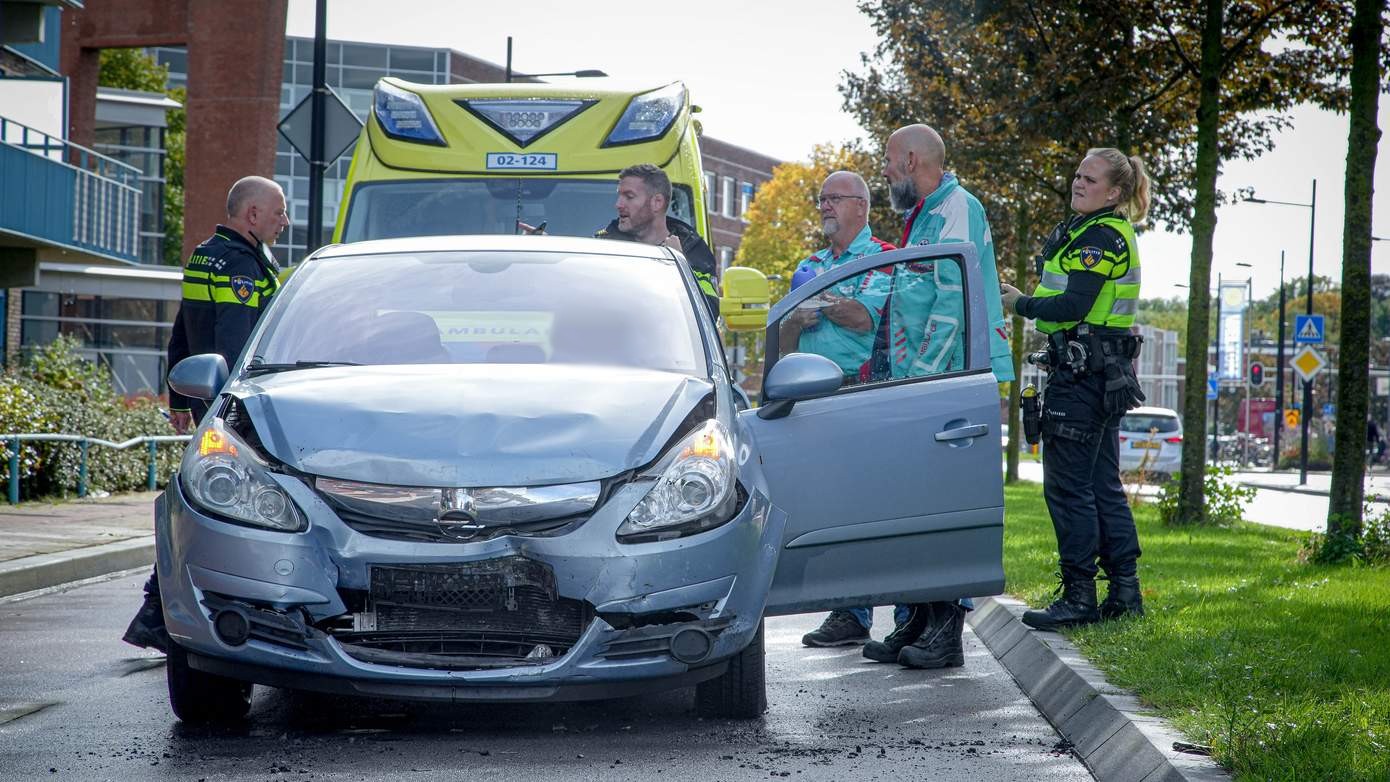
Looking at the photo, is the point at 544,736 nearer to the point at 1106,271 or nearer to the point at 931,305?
the point at 931,305

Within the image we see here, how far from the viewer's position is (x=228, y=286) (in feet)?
23.0

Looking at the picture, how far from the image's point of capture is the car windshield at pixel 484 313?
576 centimetres

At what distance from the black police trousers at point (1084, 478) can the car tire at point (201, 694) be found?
3490mm

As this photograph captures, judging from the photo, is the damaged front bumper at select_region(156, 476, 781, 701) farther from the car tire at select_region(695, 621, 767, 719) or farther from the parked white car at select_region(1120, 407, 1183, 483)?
the parked white car at select_region(1120, 407, 1183, 483)

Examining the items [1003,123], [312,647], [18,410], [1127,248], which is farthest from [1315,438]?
[312,647]

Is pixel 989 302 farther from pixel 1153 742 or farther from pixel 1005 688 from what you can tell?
pixel 1153 742

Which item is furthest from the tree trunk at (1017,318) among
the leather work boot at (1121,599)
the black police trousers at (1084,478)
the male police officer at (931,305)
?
the male police officer at (931,305)

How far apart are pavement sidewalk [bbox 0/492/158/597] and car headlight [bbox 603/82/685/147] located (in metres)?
4.34

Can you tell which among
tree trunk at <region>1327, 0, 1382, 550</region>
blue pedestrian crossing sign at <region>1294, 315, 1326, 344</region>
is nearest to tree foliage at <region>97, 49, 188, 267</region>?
blue pedestrian crossing sign at <region>1294, 315, 1326, 344</region>

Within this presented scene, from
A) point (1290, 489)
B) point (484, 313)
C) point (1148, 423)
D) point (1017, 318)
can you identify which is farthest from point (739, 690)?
point (1290, 489)

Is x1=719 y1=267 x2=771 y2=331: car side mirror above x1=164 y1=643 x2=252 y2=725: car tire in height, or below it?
above

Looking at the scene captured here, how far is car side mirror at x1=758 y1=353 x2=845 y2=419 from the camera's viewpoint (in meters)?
5.81

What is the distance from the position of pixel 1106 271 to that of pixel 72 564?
270 inches

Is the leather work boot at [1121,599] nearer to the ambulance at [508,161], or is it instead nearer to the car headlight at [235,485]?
the ambulance at [508,161]
